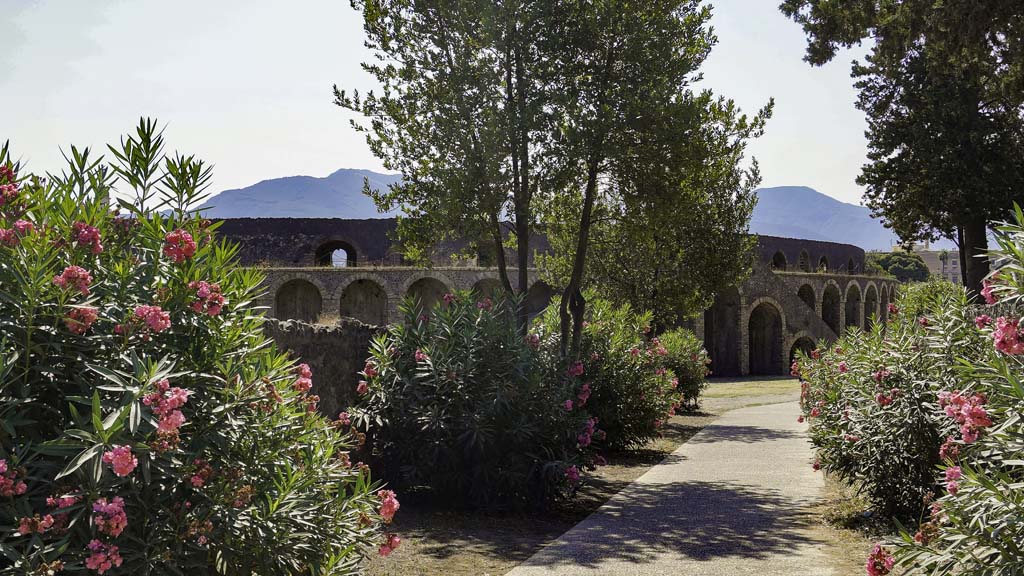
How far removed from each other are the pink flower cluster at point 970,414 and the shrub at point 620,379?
25.1 ft

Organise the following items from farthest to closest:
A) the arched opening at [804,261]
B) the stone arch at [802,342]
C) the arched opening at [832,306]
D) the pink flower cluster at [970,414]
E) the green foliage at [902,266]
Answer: the green foliage at [902,266]
the arched opening at [804,261]
the arched opening at [832,306]
the stone arch at [802,342]
the pink flower cluster at [970,414]

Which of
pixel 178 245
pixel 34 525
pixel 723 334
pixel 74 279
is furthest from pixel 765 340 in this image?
pixel 34 525

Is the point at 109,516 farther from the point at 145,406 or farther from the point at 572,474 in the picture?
the point at 572,474

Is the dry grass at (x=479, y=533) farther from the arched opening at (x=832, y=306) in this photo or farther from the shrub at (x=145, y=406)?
the arched opening at (x=832, y=306)

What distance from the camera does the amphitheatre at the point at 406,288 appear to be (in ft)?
121

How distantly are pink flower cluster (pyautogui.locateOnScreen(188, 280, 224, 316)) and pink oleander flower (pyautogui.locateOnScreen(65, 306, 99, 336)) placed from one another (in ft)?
1.54

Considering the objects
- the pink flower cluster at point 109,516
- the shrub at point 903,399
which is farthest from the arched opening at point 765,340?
the pink flower cluster at point 109,516

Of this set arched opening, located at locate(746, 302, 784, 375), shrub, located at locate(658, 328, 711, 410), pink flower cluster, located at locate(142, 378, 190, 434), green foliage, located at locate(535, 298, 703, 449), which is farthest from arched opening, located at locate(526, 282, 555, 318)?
pink flower cluster, located at locate(142, 378, 190, 434)

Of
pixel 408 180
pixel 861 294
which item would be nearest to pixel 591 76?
pixel 408 180

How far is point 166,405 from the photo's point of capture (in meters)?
3.50

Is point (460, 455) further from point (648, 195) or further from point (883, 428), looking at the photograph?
point (648, 195)

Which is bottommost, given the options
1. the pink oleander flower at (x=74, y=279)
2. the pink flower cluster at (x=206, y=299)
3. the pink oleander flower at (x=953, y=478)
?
the pink oleander flower at (x=953, y=478)

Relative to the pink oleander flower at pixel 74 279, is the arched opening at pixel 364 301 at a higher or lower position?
higher

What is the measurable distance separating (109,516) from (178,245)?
51.1 inches
